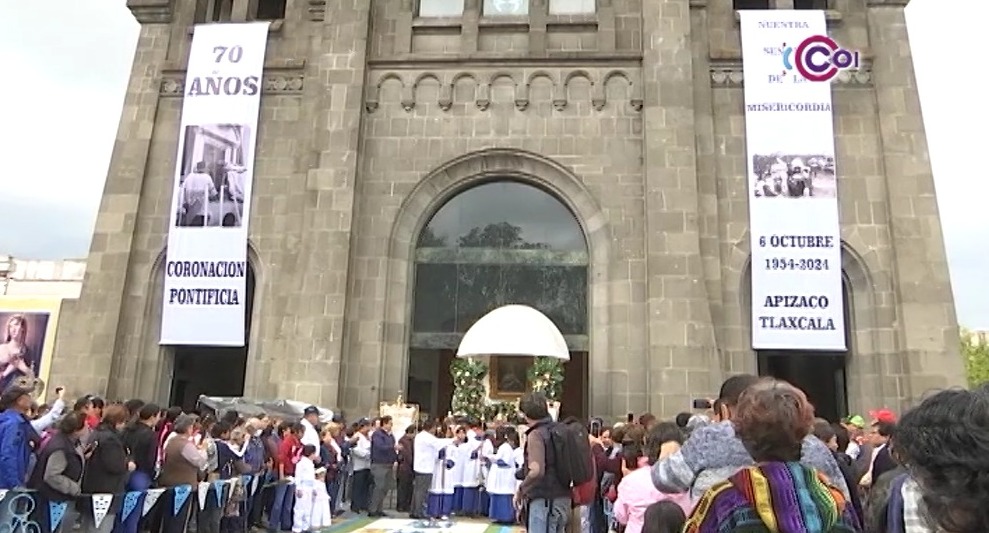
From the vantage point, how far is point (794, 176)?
60.0ft

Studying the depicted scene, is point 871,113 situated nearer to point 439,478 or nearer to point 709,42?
point 709,42

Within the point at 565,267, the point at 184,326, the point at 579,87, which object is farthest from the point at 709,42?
the point at 184,326

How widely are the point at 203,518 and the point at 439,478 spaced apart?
5.79 metres

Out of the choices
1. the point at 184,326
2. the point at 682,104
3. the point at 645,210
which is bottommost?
the point at 184,326

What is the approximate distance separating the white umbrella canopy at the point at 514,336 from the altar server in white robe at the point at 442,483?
242 cm

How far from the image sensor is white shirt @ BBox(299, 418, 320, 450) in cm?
1327

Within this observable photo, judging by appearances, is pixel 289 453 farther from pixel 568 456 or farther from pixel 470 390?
pixel 568 456

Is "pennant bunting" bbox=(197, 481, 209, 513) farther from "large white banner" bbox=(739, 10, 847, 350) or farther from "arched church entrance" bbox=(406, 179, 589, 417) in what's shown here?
"large white banner" bbox=(739, 10, 847, 350)

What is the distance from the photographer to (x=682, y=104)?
61.1ft

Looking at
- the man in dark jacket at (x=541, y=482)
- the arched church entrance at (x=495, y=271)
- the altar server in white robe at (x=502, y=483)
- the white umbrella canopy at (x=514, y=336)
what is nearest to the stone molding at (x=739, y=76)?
the arched church entrance at (x=495, y=271)

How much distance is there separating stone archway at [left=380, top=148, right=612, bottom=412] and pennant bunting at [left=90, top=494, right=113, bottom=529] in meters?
10.1

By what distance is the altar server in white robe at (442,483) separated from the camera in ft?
49.2

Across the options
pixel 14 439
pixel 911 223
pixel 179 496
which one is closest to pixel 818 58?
pixel 911 223

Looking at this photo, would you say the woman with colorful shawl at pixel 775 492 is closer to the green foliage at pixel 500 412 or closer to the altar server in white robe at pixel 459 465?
the altar server in white robe at pixel 459 465
